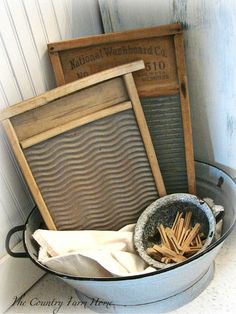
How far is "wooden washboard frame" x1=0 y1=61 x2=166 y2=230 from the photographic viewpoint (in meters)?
1.06

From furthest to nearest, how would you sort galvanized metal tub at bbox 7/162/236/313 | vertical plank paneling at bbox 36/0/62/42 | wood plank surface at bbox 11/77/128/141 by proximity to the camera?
vertical plank paneling at bbox 36/0/62/42
wood plank surface at bbox 11/77/128/141
galvanized metal tub at bbox 7/162/236/313

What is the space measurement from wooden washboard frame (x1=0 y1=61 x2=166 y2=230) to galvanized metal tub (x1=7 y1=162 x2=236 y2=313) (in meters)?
0.27

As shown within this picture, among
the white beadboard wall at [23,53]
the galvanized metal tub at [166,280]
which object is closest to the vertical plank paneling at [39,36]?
the white beadboard wall at [23,53]

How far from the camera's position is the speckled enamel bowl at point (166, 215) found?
3.94ft

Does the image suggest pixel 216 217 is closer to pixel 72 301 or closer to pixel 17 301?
pixel 72 301

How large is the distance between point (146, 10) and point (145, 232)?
0.77 metres

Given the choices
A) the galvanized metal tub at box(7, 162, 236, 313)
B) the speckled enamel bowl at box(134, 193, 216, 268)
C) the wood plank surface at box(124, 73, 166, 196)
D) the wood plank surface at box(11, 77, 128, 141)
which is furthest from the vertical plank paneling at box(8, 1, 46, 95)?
the speckled enamel bowl at box(134, 193, 216, 268)

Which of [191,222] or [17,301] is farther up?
[191,222]

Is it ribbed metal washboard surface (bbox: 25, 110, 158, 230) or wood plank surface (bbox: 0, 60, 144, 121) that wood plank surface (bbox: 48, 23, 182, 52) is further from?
ribbed metal washboard surface (bbox: 25, 110, 158, 230)

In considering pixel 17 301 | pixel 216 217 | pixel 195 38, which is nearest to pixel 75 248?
pixel 17 301

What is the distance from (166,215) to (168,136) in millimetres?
286

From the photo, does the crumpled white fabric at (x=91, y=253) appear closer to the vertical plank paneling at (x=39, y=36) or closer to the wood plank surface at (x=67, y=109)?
the wood plank surface at (x=67, y=109)

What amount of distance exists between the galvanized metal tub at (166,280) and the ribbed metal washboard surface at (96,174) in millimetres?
171

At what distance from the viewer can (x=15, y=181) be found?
1.26m
